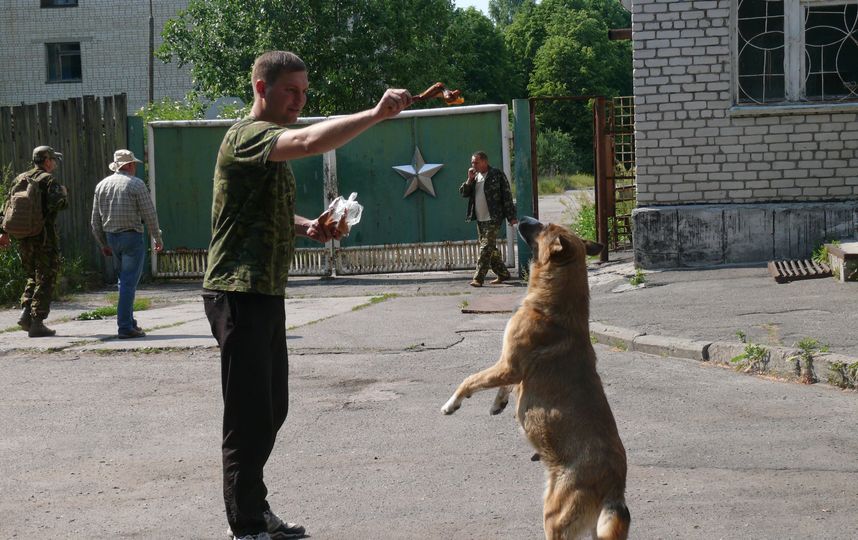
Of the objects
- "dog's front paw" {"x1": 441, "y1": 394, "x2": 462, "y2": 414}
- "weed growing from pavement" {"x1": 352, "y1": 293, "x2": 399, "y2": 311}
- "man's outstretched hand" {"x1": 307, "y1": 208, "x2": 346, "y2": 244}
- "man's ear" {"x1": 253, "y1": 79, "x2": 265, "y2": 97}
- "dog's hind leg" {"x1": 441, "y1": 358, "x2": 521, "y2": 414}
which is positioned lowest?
"weed growing from pavement" {"x1": 352, "y1": 293, "x2": 399, "y2": 311}

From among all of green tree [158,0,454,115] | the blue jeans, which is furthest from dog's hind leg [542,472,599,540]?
green tree [158,0,454,115]

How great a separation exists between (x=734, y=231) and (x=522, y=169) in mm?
3175

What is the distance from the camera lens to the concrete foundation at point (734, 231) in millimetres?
13742

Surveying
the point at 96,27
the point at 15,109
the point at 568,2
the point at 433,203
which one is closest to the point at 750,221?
the point at 433,203

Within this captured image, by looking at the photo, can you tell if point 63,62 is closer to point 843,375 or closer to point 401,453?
point 843,375

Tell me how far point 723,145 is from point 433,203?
435cm

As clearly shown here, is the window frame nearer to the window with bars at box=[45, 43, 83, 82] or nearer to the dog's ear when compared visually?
the window with bars at box=[45, 43, 83, 82]

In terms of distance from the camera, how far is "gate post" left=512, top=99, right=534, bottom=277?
1546 cm

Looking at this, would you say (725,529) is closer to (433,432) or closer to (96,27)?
(433,432)

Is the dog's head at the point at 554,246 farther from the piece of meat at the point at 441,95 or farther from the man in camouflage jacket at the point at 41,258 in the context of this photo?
the man in camouflage jacket at the point at 41,258

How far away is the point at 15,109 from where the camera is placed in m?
16.4

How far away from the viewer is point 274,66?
4305 mm

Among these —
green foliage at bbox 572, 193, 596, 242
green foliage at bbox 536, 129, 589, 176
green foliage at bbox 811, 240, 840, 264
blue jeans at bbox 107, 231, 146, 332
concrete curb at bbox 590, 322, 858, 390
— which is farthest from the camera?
green foliage at bbox 536, 129, 589, 176

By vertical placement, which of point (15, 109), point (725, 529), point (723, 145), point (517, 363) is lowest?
point (725, 529)
